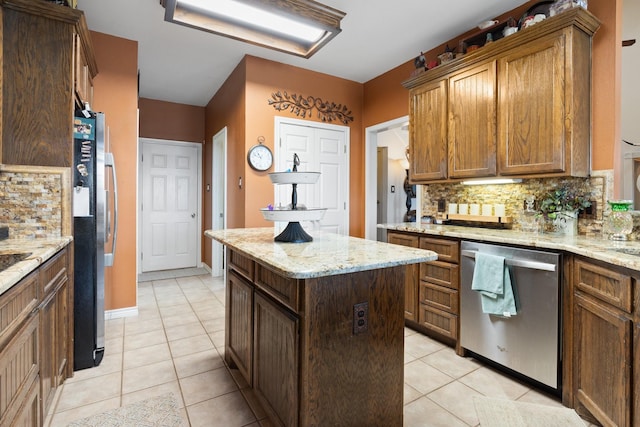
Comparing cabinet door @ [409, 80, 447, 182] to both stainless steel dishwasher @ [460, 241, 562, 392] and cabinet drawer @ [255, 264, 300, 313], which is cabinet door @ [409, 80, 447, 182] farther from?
cabinet drawer @ [255, 264, 300, 313]

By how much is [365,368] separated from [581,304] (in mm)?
1270

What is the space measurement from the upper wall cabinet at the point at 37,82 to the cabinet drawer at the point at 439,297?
2759 mm

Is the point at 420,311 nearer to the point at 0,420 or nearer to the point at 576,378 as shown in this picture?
the point at 576,378

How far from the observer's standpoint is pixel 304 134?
399 cm

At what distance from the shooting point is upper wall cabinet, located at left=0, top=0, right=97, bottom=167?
1976 millimetres

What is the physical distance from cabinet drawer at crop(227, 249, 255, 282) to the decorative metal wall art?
2.20 meters

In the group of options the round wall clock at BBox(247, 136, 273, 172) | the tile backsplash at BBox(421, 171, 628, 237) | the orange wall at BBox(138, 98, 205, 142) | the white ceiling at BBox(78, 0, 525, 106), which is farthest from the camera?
the orange wall at BBox(138, 98, 205, 142)

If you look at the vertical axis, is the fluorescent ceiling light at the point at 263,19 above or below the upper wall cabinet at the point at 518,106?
above

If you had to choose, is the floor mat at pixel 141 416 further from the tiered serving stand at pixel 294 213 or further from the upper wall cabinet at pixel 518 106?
the upper wall cabinet at pixel 518 106

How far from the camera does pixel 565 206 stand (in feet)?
7.67

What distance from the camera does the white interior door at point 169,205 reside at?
5.25 metres

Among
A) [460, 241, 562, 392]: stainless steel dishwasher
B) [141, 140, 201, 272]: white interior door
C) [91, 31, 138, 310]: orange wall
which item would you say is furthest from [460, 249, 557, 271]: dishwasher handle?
[141, 140, 201, 272]: white interior door

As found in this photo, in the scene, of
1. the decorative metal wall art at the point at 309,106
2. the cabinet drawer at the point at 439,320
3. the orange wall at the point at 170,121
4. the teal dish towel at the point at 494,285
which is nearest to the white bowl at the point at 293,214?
the teal dish towel at the point at 494,285

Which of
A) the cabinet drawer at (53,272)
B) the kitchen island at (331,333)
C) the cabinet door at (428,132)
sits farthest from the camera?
the cabinet door at (428,132)
